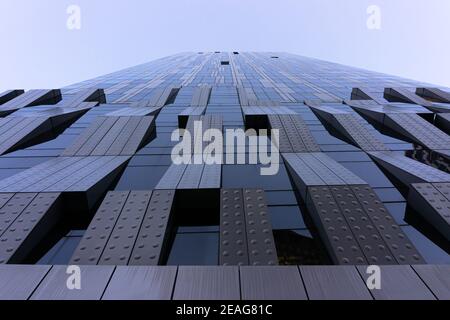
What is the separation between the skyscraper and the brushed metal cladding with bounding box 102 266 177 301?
0.08 ft

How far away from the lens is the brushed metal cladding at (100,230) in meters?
5.73

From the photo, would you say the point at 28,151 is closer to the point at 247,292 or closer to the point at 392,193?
the point at 247,292

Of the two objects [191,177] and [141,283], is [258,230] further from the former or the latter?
[191,177]

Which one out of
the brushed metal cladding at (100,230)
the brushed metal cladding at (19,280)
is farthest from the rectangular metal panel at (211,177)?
the brushed metal cladding at (19,280)

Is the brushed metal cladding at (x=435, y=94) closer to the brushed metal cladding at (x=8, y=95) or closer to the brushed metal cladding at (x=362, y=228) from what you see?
the brushed metal cladding at (x=362, y=228)

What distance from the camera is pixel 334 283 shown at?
4.74m

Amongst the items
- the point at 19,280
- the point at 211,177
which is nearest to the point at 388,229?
the point at 211,177

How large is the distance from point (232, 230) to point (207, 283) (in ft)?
6.14

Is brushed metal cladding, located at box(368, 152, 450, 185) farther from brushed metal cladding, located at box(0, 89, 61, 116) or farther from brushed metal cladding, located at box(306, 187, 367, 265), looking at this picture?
brushed metal cladding, located at box(0, 89, 61, 116)

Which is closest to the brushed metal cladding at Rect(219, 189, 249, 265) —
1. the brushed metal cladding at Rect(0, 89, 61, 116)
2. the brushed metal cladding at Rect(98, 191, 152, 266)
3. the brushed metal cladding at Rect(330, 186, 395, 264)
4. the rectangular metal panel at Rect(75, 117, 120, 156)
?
the brushed metal cladding at Rect(98, 191, 152, 266)

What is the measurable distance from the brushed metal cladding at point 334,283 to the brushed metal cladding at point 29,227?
221 inches

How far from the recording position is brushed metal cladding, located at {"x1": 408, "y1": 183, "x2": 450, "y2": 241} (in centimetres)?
664

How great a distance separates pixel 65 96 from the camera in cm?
2119

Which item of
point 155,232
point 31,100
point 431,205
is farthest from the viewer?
point 31,100
